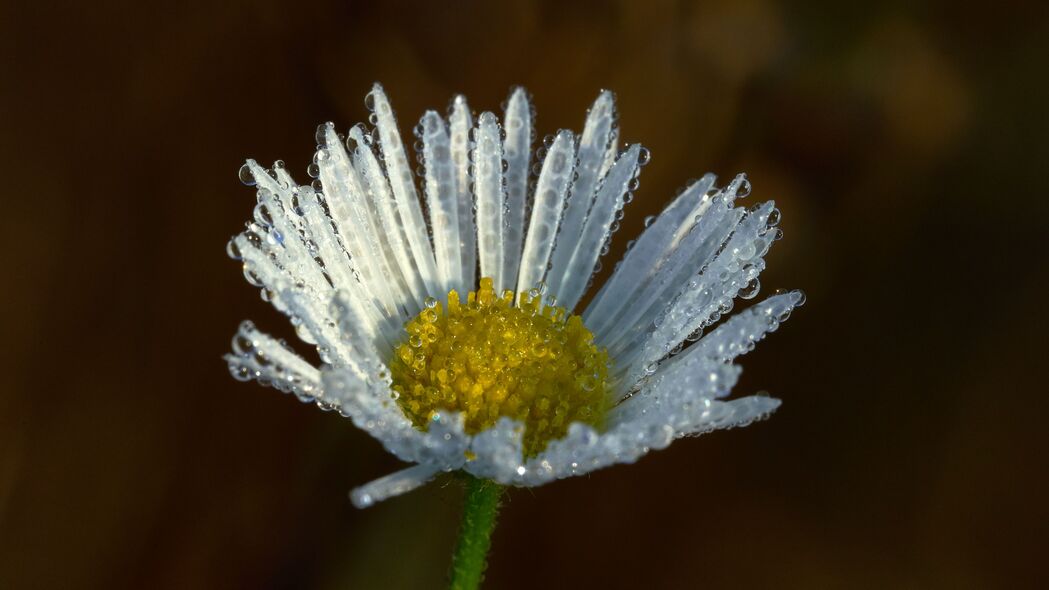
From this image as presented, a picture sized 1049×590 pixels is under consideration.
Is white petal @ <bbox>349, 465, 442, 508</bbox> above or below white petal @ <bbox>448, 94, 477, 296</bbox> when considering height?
below

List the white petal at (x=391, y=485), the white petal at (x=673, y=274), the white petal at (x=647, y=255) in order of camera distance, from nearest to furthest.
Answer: the white petal at (x=391, y=485) < the white petal at (x=673, y=274) < the white petal at (x=647, y=255)

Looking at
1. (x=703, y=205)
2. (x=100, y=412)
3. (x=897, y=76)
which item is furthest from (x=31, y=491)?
(x=897, y=76)

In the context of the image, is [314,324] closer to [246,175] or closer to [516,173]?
[246,175]

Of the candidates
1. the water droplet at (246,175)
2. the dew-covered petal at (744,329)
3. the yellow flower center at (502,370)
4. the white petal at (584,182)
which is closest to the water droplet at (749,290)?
the dew-covered petal at (744,329)

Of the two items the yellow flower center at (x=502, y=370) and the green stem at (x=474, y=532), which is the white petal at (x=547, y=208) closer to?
the yellow flower center at (x=502, y=370)

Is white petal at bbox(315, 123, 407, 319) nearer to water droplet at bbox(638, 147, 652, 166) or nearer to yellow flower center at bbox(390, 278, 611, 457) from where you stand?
yellow flower center at bbox(390, 278, 611, 457)

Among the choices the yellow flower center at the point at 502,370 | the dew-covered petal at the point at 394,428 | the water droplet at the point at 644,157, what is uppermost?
the water droplet at the point at 644,157

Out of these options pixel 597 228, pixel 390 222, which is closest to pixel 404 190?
pixel 390 222

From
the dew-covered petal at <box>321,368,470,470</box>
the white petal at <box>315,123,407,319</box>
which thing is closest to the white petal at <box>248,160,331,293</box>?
the white petal at <box>315,123,407,319</box>

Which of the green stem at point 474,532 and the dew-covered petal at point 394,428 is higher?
the dew-covered petal at point 394,428
